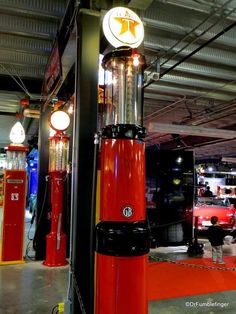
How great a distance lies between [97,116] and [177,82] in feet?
12.0

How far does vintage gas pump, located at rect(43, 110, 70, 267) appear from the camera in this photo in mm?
5827

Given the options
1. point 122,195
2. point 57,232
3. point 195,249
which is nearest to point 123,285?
point 122,195

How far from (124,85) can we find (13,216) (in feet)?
15.1

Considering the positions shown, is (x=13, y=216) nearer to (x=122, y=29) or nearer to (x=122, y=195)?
(x=122, y=195)

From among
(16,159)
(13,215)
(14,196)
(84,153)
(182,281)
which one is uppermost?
(16,159)

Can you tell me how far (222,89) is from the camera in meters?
7.00

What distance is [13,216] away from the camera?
6168 mm

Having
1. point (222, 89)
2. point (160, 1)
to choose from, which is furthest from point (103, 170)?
point (222, 89)

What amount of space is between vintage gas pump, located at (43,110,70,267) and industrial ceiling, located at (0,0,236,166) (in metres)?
1.11

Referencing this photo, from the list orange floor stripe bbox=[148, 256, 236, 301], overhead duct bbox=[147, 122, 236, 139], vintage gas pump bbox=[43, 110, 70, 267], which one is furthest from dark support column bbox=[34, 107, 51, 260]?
overhead duct bbox=[147, 122, 236, 139]

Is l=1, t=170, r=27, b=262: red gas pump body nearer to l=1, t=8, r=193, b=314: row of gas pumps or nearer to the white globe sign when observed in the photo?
l=1, t=8, r=193, b=314: row of gas pumps

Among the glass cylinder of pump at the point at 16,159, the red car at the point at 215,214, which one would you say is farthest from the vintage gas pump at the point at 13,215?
the red car at the point at 215,214

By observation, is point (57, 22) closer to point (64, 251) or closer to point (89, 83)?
point (89, 83)

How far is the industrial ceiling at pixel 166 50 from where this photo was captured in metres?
3.96
